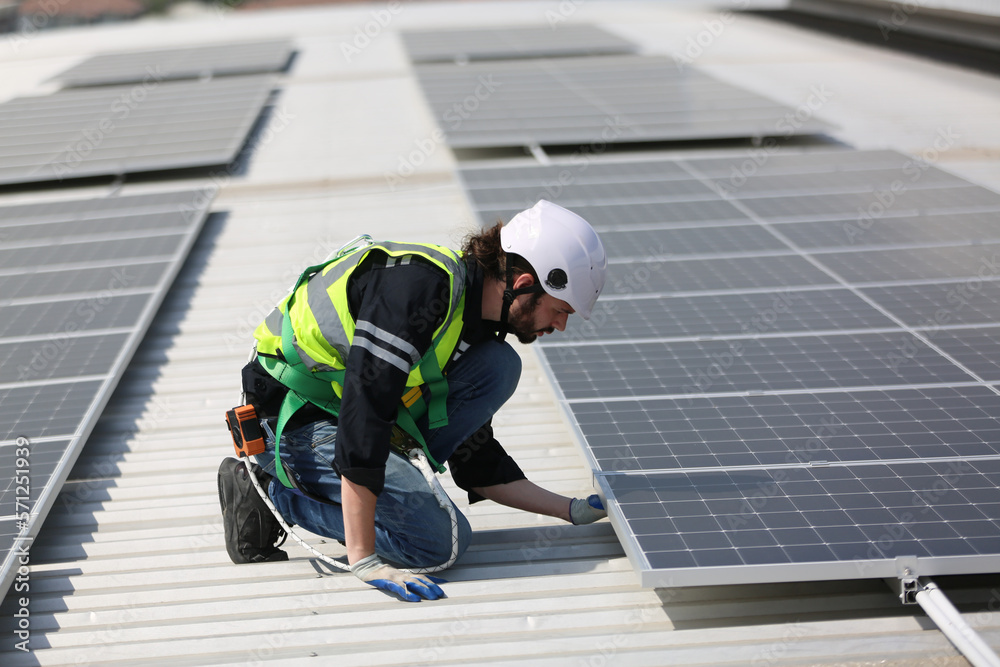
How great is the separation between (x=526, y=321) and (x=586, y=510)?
0.99 metres

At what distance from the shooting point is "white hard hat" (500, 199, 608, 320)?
12.2 feet

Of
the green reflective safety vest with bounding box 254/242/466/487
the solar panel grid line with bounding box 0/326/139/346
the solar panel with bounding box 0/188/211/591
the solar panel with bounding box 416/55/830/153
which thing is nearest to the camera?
the green reflective safety vest with bounding box 254/242/466/487

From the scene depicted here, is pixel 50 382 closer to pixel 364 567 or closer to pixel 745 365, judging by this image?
pixel 364 567

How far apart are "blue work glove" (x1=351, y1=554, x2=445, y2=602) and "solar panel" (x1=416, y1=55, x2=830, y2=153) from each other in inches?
283

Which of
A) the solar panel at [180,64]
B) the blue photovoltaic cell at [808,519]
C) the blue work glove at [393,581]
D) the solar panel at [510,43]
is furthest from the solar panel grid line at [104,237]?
the solar panel at [510,43]

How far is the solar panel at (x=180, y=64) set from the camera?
1623cm

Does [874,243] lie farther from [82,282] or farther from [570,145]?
[82,282]

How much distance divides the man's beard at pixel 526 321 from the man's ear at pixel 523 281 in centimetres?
5

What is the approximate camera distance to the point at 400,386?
3512 mm

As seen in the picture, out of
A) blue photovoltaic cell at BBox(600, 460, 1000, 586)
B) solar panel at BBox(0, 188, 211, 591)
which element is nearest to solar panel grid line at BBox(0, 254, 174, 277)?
solar panel at BBox(0, 188, 211, 591)

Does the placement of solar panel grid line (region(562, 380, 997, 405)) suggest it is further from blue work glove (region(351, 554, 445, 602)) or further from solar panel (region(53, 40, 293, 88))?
solar panel (region(53, 40, 293, 88))

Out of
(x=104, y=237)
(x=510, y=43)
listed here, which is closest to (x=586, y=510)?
(x=104, y=237)

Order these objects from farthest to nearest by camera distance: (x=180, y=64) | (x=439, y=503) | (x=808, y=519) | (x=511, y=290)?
(x=180, y=64) < (x=439, y=503) < (x=511, y=290) < (x=808, y=519)

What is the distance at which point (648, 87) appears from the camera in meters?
13.0
